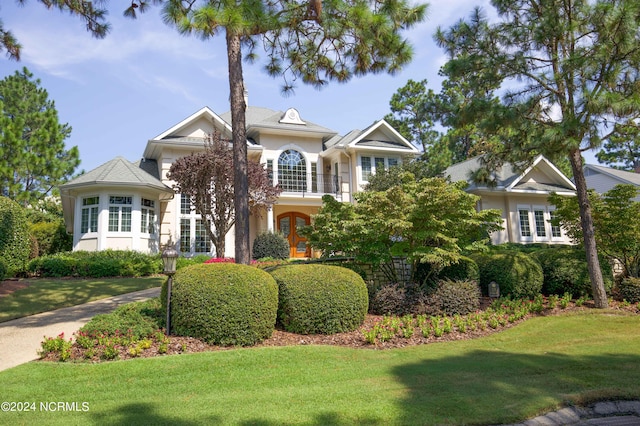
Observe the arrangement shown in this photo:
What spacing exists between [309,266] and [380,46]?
17.5ft

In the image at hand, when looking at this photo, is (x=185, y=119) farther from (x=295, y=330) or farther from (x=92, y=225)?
(x=295, y=330)

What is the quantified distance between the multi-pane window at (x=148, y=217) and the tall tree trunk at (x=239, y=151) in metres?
9.90

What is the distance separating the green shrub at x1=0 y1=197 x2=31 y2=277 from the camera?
42.1 feet

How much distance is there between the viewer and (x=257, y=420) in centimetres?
412

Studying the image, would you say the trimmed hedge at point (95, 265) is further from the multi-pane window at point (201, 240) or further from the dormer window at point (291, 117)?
the dormer window at point (291, 117)

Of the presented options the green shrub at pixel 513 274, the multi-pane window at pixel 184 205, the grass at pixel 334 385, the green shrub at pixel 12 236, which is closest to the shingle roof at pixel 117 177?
the multi-pane window at pixel 184 205

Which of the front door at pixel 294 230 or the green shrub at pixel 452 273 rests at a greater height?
the front door at pixel 294 230

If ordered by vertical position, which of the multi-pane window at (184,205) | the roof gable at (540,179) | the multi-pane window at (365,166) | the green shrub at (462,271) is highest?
the multi-pane window at (365,166)

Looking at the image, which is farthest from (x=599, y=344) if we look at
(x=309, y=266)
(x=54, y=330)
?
(x=54, y=330)

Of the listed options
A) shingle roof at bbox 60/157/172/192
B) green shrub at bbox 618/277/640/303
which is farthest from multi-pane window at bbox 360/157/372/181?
green shrub at bbox 618/277/640/303

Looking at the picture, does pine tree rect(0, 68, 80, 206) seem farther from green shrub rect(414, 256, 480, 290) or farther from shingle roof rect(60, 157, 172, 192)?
green shrub rect(414, 256, 480, 290)

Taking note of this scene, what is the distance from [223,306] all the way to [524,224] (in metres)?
18.4

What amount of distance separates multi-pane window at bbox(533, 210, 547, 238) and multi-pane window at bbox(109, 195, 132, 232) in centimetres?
1863

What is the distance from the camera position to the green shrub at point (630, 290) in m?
11.1
